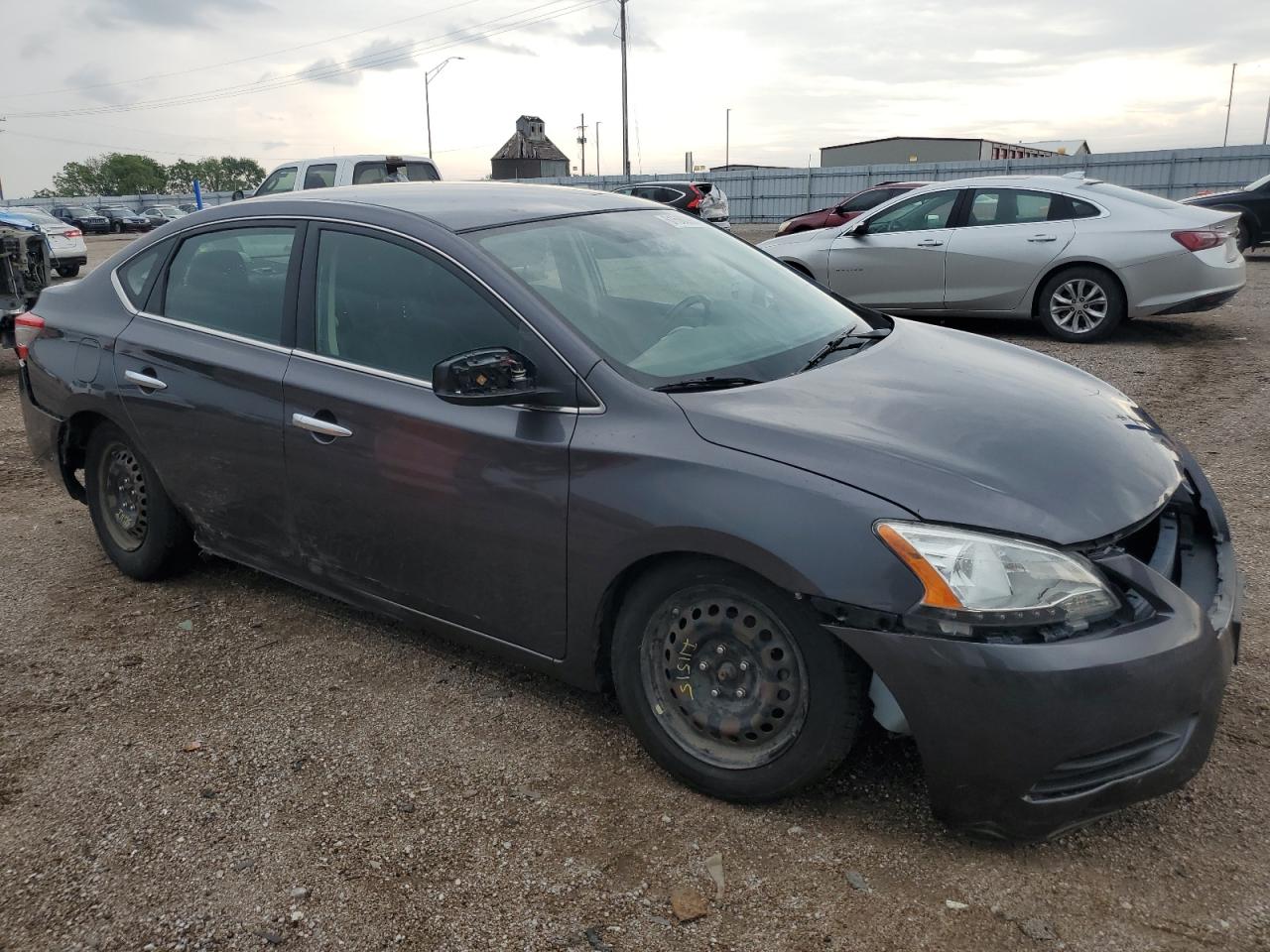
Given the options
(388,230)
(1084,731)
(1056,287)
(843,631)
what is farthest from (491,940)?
(1056,287)

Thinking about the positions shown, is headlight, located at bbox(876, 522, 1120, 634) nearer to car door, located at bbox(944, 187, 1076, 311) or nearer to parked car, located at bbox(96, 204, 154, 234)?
car door, located at bbox(944, 187, 1076, 311)

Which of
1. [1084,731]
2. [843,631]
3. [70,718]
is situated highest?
[843,631]

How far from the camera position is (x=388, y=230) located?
10.9 ft

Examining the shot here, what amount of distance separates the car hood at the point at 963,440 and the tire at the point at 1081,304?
6.38 m

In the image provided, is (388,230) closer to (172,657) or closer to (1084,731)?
(172,657)

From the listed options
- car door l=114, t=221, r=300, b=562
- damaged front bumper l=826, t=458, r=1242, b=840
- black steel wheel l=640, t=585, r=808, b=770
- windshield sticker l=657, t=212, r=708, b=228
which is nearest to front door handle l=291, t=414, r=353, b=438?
car door l=114, t=221, r=300, b=562

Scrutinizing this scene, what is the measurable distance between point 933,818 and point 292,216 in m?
2.87

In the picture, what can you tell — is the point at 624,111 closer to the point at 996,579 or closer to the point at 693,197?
the point at 693,197

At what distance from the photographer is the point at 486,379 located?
281 cm

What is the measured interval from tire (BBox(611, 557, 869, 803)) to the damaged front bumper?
0.16 metres

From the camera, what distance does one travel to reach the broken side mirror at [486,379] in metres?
2.79

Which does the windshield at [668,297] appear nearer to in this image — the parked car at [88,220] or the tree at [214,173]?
the parked car at [88,220]

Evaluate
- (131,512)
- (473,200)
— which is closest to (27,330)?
(131,512)

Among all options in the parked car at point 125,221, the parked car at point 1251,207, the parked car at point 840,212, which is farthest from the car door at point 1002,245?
the parked car at point 125,221
